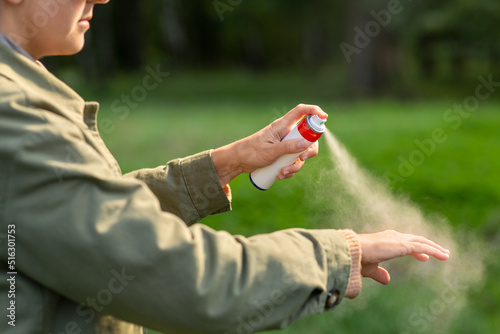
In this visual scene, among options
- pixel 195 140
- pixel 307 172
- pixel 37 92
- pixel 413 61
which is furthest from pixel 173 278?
pixel 413 61

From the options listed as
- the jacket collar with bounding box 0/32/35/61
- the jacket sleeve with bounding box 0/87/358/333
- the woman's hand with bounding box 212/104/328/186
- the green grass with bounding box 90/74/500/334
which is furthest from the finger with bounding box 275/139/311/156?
the jacket collar with bounding box 0/32/35/61

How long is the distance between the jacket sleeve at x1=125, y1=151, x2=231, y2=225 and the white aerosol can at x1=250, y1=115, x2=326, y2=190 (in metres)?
0.13

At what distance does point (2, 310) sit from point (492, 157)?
7.48 meters

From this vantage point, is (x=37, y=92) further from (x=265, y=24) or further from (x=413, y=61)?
(x=265, y=24)

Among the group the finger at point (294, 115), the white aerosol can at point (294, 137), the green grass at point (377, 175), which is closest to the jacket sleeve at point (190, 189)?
the white aerosol can at point (294, 137)

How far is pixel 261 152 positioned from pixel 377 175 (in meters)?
5.03

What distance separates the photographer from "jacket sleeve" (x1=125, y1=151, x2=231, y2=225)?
7.18 feet

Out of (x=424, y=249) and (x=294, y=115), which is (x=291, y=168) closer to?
(x=294, y=115)

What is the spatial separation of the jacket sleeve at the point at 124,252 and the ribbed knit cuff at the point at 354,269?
0.29ft

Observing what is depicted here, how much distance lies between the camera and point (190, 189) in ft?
7.18

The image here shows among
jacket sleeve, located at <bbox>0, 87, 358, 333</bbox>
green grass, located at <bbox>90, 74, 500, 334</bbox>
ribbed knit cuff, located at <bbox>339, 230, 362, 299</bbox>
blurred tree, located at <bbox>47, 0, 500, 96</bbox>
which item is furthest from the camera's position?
blurred tree, located at <bbox>47, 0, 500, 96</bbox>

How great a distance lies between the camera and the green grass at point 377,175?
15.2 ft

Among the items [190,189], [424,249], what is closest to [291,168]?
[190,189]

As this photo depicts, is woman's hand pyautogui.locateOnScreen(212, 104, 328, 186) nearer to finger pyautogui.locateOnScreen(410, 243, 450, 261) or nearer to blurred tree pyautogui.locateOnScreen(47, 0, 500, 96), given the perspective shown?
finger pyautogui.locateOnScreen(410, 243, 450, 261)
